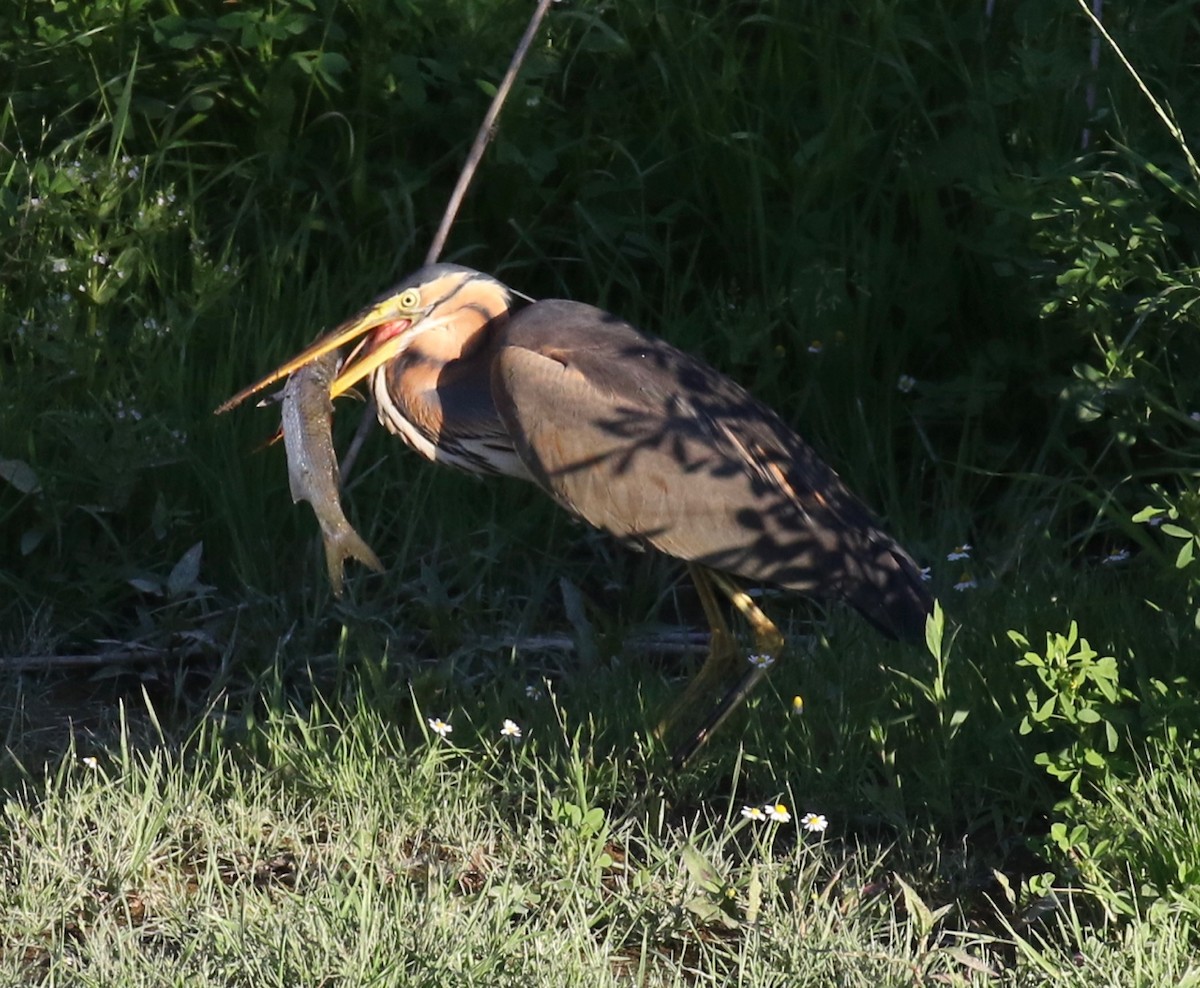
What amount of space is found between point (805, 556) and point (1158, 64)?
5.89 ft

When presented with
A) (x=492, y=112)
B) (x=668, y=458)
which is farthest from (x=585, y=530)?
(x=492, y=112)

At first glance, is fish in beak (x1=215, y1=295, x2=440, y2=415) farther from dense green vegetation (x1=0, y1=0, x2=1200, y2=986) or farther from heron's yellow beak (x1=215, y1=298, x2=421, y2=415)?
dense green vegetation (x1=0, y1=0, x2=1200, y2=986)

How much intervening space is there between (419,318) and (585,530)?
32.8 inches

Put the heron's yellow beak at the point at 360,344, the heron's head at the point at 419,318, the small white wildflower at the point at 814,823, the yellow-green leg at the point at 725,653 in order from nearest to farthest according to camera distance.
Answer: the small white wildflower at the point at 814,823, the yellow-green leg at the point at 725,653, the heron's yellow beak at the point at 360,344, the heron's head at the point at 419,318

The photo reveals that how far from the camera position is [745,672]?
13.6 feet

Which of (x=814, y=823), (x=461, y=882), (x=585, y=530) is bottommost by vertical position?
(x=585, y=530)

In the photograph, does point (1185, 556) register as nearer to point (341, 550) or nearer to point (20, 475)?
point (341, 550)

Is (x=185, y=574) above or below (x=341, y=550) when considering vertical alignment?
below

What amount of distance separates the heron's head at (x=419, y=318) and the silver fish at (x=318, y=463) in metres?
0.21

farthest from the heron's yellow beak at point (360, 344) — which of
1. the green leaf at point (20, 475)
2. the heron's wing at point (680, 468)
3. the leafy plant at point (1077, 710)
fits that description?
the leafy plant at point (1077, 710)

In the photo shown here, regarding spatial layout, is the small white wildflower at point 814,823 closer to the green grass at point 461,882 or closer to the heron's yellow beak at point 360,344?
the green grass at point 461,882

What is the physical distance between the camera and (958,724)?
3443mm

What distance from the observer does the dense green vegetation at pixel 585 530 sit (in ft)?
10.2

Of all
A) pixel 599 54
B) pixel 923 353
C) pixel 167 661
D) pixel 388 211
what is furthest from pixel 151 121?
pixel 923 353
